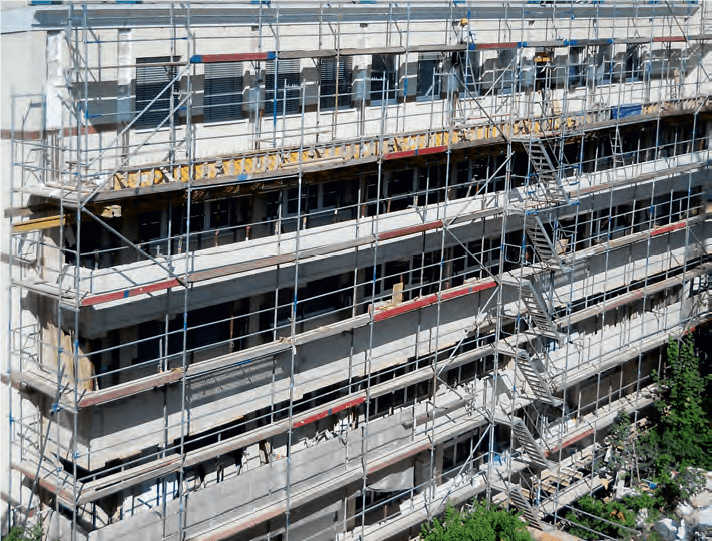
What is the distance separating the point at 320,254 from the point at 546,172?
6987 millimetres

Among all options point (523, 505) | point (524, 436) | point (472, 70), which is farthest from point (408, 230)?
point (523, 505)

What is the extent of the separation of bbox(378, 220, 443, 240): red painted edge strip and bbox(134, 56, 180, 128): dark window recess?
→ 478 cm

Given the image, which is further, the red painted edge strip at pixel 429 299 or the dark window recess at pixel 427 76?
the dark window recess at pixel 427 76

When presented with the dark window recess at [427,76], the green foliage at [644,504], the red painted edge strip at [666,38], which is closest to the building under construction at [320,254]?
the dark window recess at [427,76]

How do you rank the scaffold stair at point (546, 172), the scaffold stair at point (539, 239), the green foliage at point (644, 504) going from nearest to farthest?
the scaffold stair at point (546, 172) < the scaffold stair at point (539, 239) < the green foliage at point (644, 504)

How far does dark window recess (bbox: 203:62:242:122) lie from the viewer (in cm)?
2173

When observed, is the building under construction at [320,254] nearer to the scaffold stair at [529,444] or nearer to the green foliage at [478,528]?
the scaffold stair at [529,444]

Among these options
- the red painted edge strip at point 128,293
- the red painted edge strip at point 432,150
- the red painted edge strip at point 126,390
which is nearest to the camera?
the red painted edge strip at point 128,293

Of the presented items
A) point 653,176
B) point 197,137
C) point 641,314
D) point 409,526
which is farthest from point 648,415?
point 197,137

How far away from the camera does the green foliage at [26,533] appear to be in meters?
20.4

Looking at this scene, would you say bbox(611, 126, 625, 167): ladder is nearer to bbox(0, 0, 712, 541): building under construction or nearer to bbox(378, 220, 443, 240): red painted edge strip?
bbox(0, 0, 712, 541): building under construction

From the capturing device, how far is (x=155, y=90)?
68.7ft

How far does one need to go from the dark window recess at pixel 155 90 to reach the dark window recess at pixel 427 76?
253 inches

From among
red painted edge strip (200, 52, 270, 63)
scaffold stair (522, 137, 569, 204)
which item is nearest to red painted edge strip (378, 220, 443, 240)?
scaffold stair (522, 137, 569, 204)
